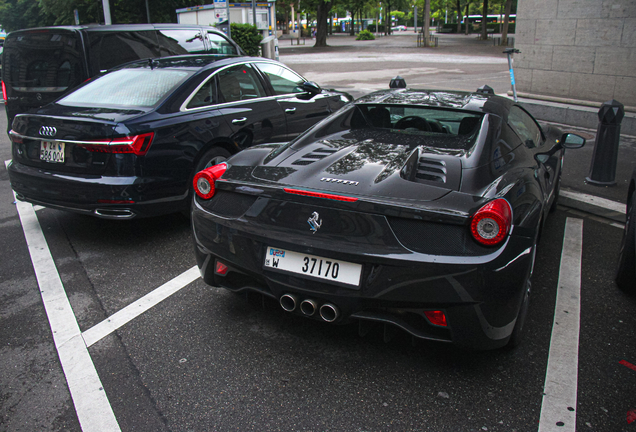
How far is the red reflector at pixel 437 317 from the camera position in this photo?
255cm

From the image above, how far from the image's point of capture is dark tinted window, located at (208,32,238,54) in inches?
376

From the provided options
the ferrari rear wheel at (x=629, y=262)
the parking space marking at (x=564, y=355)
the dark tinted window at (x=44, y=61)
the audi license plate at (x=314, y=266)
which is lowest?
the parking space marking at (x=564, y=355)

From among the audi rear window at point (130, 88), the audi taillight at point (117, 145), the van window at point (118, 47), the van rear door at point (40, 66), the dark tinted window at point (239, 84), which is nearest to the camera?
the audi taillight at point (117, 145)

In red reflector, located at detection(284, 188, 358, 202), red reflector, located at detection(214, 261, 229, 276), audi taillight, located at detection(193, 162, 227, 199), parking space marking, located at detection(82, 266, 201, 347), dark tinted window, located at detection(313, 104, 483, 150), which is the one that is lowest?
parking space marking, located at detection(82, 266, 201, 347)

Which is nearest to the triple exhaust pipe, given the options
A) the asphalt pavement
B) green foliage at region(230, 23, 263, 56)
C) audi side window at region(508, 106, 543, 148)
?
the asphalt pavement

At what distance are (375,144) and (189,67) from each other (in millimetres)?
2788

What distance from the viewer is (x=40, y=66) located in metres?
7.37

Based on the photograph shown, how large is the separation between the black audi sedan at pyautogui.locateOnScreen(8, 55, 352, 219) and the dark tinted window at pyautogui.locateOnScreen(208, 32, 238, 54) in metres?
3.95

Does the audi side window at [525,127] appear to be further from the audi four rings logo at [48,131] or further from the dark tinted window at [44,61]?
the dark tinted window at [44,61]

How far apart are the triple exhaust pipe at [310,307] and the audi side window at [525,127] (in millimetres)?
1866

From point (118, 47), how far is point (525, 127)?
19.2 feet

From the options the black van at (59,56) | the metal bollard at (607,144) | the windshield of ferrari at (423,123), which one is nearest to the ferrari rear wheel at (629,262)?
the windshield of ferrari at (423,123)

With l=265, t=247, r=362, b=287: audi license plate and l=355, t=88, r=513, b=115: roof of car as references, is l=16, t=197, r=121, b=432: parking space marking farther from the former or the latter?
l=355, t=88, r=513, b=115: roof of car

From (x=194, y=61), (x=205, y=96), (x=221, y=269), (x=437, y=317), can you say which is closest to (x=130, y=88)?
(x=205, y=96)
